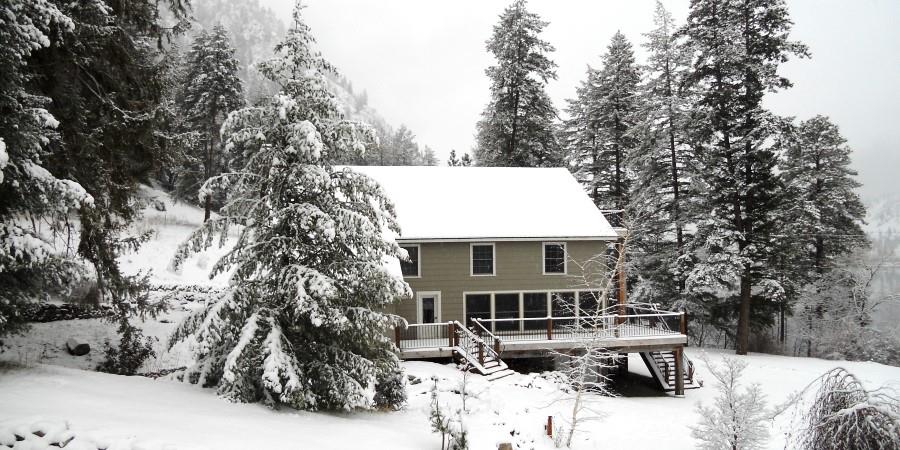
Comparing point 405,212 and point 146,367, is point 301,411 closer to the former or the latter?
point 146,367

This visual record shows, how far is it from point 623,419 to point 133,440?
13.4m

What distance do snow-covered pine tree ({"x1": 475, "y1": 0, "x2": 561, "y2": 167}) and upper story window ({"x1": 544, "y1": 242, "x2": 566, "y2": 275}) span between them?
42.1 feet

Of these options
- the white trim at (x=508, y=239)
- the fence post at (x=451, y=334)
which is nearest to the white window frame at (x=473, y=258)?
the white trim at (x=508, y=239)

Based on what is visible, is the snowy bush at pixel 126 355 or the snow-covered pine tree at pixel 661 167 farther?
the snow-covered pine tree at pixel 661 167

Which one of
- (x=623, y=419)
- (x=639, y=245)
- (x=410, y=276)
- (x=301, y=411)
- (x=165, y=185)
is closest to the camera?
(x=301, y=411)

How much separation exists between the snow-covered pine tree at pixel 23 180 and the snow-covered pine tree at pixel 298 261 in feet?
7.18

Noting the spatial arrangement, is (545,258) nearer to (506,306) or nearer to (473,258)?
(506,306)

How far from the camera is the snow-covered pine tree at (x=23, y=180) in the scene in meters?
7.73

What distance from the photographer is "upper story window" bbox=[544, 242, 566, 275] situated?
21922 millimetres

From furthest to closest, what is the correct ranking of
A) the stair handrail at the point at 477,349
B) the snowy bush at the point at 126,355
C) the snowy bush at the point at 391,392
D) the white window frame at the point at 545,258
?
the white window frame at the point at 545,258 < the stair handrail at the point at 477,349 < the snowy bush at the point at 126,355 < the snowy bush at the point at 391,392

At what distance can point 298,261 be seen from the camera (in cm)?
1071

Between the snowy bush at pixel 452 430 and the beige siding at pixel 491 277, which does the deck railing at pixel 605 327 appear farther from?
the snowy bush at pixel 452 430

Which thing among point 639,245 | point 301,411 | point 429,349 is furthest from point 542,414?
point 639,245

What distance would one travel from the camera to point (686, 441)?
45.2 ft
